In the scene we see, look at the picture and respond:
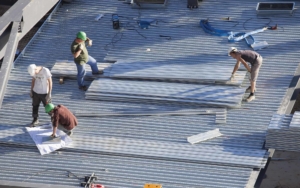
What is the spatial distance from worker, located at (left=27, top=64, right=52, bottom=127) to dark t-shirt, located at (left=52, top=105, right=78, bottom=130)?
2.59 ft

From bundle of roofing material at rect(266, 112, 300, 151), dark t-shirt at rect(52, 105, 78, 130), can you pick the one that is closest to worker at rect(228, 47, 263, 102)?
bundle of roofing material at rect(266, 112, 300, 151)

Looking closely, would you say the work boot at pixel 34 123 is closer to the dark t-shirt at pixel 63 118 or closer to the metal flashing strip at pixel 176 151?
the dark t-shirt at pixel 63 118

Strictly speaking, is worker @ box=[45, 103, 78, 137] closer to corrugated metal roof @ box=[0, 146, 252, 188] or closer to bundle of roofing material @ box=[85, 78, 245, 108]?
corrugated metal roof @ box=[0, 146, 252, 188]

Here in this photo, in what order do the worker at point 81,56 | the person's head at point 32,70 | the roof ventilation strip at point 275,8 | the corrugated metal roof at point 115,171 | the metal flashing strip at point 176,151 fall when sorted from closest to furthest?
the corrugated metal roof at point 115,171, the metal flashing strip at point 176,151, the person's head at point 32,70, the worker at point 81,56, the roof ventilation strip at point 275,8

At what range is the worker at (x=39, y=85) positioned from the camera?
734 inches

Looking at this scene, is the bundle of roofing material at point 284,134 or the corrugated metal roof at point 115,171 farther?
the bundle of roofing material at point 284,134

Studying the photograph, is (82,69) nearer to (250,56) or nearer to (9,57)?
(9,57)

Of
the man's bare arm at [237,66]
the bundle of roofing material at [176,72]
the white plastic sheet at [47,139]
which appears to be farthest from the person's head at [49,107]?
the man's bare arm at [237,66]

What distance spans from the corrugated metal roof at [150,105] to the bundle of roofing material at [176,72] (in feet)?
1.10

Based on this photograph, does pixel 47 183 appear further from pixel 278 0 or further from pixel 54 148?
pixel 278 0

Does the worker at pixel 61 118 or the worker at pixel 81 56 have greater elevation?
the worker at pixel 81 56

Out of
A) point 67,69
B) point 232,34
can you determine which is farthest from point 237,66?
point 67,69

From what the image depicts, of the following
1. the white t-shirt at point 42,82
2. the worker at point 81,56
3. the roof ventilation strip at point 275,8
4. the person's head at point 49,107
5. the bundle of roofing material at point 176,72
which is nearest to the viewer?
the person's head at point 49,107

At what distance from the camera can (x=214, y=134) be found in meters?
18.8
